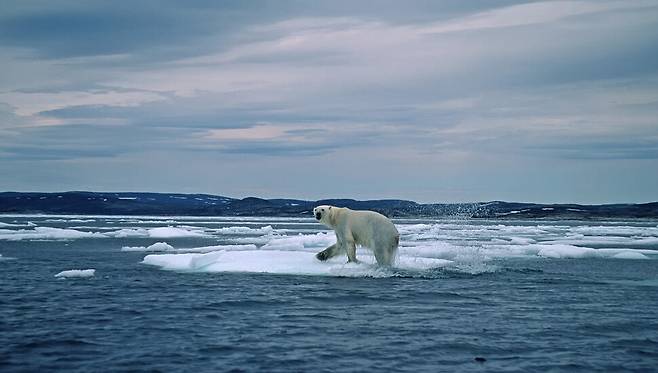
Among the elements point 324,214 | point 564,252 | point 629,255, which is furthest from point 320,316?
point 629,255

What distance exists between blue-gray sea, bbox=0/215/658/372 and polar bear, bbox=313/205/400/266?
1.27ft

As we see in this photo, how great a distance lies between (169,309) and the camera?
12.2m

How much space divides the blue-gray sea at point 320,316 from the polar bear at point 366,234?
39cm

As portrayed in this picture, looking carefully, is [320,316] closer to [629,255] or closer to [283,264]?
[283,264]

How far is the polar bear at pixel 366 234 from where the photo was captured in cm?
1727

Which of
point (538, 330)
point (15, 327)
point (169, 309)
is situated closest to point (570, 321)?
point (538, 330)

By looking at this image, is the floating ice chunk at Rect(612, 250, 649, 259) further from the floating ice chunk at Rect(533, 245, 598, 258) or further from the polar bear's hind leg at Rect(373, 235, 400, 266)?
the polar bear's hind leg at Rect(373, 235, 400, 266)

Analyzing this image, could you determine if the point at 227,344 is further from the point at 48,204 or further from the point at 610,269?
the point at 48,204

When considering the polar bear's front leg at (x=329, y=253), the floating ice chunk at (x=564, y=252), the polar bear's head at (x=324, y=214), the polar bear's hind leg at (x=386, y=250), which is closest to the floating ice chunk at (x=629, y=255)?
the floating ice chunk at (x=564, y=252)

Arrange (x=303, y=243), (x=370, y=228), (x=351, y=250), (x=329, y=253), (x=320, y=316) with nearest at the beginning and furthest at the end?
(x=320, y=316) → (x=370, y=228) → (x=351, y=250) → (x=329, y=253) → (x=303, y=243)

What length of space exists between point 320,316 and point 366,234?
5.92 meters

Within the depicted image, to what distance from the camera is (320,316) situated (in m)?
11.6

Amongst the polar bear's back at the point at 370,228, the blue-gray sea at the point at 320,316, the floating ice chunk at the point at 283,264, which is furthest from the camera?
the polar bear's back at the point at 370,228

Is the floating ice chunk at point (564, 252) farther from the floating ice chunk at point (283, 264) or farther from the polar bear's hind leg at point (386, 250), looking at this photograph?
the polar bear's hind leg at point (386, 250)
